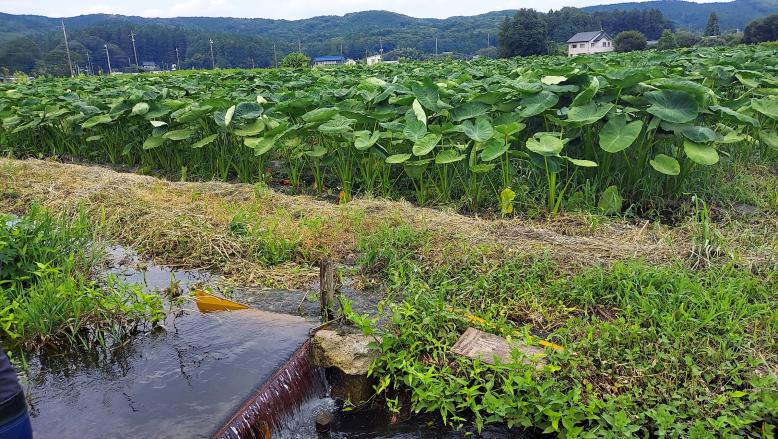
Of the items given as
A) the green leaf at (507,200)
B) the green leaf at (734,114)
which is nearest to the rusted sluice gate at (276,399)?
the green leaf at (507,200)

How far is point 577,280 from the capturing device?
2.98 m

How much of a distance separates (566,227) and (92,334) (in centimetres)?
302

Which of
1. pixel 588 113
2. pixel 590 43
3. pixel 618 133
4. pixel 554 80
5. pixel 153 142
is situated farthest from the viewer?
pixel 590 43

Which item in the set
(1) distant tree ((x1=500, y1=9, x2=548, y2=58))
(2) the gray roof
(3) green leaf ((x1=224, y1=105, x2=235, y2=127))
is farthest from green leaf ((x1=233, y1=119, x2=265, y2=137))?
(2) the gray roof

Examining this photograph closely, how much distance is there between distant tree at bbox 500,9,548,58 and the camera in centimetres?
4225

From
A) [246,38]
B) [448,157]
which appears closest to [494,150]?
[448,157]

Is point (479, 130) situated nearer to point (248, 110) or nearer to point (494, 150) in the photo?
point (494, 150)

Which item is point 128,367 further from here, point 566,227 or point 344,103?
point 344,103

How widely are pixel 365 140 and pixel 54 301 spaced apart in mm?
2632

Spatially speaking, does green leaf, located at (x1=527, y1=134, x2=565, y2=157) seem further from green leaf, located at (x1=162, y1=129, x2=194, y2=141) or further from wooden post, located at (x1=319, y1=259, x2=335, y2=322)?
green leaf, located at (x1=162, y1=129, x2=194, y2=141)

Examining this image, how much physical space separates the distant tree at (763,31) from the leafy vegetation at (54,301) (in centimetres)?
4316

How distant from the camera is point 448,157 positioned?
4402mm

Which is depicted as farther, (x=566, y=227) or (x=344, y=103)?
(x=344, y=103)

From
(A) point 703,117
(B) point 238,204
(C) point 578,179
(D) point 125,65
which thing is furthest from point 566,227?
(D) point 125,65
